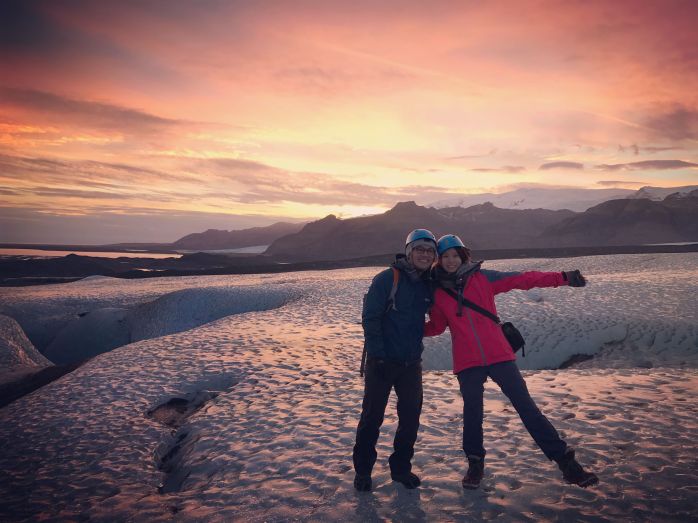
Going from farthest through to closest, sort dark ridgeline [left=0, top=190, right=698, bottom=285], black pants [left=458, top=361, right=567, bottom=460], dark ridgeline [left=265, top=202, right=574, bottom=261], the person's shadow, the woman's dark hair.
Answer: dark ridgeline [left=265, top=202, right=574, bottom=261] < dark ridgeline [left=0, top=190, right=698, bottom=285] < the woman's dark hair < black pants [left=458, top=361, right=567, bottom=460] < the person's shadow

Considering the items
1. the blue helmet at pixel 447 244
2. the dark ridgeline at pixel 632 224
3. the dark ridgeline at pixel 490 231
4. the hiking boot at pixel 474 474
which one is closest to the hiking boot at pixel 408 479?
the hiking boot at pixel 474 474

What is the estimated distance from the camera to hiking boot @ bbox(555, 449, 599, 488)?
4.57 meters

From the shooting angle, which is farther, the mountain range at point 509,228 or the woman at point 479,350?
the mountain range at point 509,228

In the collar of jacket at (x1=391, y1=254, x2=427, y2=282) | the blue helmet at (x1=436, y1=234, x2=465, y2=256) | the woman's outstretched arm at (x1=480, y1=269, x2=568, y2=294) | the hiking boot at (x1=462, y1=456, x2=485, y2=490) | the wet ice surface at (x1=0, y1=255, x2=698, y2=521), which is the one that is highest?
the blue helmet at (x1=436, y1=234, x2=465, y2=256)

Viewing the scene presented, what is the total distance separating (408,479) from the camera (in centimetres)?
488

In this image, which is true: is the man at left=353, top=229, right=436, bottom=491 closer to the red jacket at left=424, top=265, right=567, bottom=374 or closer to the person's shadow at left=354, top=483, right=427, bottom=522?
the person's shadow at left=354, top=483, right=427, bottom=522

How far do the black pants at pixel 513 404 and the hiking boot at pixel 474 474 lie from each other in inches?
2.7

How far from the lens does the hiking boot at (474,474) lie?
15.6 feet

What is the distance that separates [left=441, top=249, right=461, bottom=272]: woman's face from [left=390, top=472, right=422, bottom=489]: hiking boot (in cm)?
244

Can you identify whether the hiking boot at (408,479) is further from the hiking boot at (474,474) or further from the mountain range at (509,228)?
the mountain range at (509,228)

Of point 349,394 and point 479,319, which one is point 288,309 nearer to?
point 349,394

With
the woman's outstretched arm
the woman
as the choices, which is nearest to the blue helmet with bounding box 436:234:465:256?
the woman

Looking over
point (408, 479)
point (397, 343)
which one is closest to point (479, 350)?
point (397, 343)

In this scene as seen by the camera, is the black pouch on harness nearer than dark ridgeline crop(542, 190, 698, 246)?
Yes
